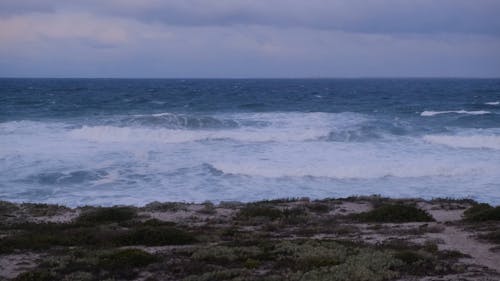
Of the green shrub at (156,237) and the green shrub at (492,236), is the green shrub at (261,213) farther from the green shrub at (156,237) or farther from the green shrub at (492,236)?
the green shrub at (492,236)

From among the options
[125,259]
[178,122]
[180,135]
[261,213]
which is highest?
[125,259]

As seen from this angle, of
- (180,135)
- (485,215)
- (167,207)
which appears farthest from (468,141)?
(167,207)

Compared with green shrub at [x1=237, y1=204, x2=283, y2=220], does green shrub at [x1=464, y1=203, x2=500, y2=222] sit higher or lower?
higher

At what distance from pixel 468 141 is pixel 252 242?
29.6m

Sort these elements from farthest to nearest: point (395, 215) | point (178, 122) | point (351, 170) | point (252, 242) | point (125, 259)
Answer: point (178, 122), point (351, 170), point (395, 215), point (252, 242), point (125, 259)

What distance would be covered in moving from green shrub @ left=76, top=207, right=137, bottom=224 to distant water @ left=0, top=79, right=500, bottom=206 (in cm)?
580

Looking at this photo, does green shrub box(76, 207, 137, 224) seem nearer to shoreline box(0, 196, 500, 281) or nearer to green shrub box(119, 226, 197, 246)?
shoreline box(0, 196, 500, 281)

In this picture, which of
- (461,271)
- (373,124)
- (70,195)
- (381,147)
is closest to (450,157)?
(381,147)

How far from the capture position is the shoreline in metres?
9.31

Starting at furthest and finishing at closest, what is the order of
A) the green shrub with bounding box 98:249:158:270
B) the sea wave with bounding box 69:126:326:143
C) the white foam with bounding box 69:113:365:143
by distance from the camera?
the white foam with bounding box 69:113:365:143 → the sea wave with bounding box 69:126:326:143 → the green shrub with bounding box 98:249:158:270

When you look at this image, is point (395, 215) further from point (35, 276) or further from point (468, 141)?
point (468, 141)

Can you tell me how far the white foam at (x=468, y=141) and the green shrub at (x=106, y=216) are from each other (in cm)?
2613

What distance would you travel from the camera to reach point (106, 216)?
48.0 feet

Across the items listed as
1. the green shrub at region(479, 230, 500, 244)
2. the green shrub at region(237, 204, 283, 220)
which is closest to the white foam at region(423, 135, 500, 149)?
the green shrub at region(237, 204, 283, 220)
